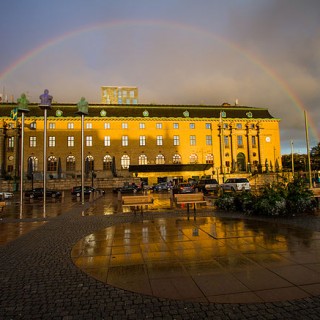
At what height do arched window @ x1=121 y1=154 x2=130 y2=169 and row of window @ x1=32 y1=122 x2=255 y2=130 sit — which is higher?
row of window @ x1=32 y1=122 x2=255 y2=130

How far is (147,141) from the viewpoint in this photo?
2803 inches

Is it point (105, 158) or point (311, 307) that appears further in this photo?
point (105, 158)

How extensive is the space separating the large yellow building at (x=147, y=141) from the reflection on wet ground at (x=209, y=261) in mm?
56316

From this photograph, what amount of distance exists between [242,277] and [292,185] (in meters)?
10.1

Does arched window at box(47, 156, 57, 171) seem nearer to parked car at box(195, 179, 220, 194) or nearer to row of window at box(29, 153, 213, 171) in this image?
row of window at box(29, 153, 213, 171)

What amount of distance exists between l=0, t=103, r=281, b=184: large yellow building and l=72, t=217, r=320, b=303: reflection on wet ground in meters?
Answer: 56.3

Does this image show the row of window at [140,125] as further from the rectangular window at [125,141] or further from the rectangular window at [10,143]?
the rectangular window at [10,143]

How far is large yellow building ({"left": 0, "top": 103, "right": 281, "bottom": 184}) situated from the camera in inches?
2613

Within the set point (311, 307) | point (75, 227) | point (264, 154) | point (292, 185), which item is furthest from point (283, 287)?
point (264, 154)

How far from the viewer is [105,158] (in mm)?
69250

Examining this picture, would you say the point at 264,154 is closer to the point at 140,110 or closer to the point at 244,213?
the point at 140,110

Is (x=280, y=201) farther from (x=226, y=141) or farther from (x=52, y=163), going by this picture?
(x=52, y=163)

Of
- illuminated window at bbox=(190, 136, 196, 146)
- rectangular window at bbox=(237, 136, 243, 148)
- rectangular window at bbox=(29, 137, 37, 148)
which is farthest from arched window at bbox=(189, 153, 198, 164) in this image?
rectangular window at bbox=(29, 137, 37, 148)

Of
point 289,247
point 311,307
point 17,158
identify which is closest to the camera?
point 311,307
